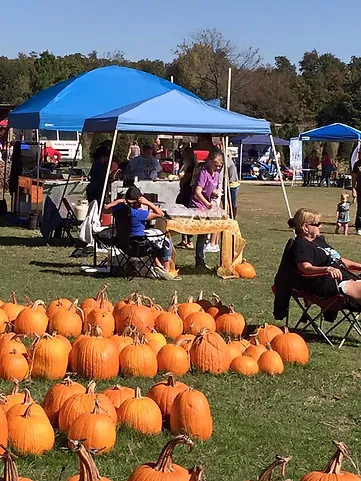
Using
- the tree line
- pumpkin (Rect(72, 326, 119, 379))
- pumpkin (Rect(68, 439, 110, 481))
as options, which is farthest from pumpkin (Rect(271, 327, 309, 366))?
the tree line

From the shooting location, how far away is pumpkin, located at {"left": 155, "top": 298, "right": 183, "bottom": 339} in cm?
643

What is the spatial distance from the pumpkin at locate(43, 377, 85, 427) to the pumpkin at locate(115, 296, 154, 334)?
1.87 meters

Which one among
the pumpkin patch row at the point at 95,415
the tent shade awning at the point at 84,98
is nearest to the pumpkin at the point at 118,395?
the pumpkin patch row at the point at 95,415

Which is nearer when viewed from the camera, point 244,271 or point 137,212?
point 137,212

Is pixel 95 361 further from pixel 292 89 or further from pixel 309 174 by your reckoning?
pixel 292 89

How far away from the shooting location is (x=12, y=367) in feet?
17.2

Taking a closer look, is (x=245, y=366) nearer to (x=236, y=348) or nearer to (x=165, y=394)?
(x=236, y=348)

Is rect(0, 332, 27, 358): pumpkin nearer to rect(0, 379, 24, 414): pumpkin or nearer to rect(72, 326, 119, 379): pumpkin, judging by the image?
rect(72, 326, 119, 379): pumpkin

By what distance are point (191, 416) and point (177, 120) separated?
7262mm

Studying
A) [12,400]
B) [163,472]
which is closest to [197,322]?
[12,400]

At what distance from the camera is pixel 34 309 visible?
6.40 meters

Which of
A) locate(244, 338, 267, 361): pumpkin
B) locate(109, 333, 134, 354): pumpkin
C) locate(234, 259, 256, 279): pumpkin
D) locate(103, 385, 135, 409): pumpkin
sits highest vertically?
locate(109, 333, 134, 354): pumpkin

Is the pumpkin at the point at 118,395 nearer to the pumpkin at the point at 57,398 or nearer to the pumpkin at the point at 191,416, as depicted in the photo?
the pumpkin at the point at 57,398

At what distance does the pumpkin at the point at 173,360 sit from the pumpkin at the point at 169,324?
85 cm
